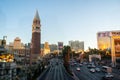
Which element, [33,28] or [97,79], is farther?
[33,28]

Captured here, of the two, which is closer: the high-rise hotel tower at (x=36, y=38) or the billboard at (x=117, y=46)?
the billboard at (x=117, y=46)

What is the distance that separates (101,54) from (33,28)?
7039 centimetres

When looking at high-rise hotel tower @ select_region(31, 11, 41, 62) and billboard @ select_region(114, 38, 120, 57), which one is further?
high-rise hotel tower @ select_region(31, 11, 41, 62)

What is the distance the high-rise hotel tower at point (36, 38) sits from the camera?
6824 inches

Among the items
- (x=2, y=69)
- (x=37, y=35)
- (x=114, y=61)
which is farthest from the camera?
(x=37, y=35)

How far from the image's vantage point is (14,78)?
161 ft

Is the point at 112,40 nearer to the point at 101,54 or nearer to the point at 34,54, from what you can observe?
the point at 101,54

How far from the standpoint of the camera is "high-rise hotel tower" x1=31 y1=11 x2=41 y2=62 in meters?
173

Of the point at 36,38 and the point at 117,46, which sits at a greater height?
the point at 36,38

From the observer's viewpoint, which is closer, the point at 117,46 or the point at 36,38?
the point at 117,46

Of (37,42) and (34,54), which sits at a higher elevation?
(37,42)

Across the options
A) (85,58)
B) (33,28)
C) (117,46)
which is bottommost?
(85,58)

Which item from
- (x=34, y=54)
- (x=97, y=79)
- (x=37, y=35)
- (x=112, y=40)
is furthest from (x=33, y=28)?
(x=97, y=79)

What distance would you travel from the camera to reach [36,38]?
177m
